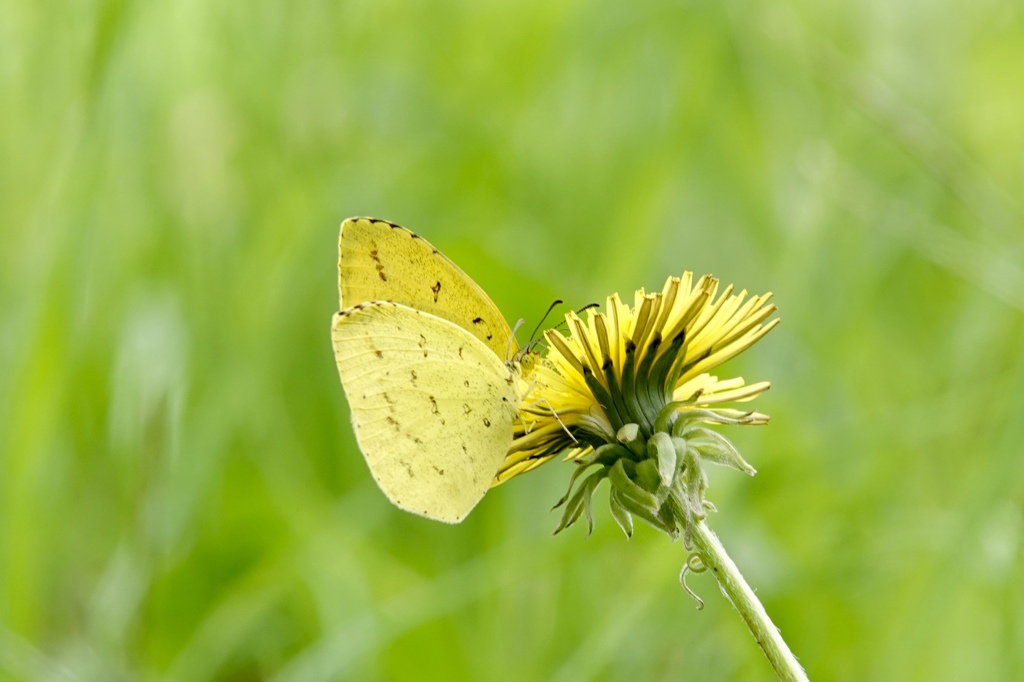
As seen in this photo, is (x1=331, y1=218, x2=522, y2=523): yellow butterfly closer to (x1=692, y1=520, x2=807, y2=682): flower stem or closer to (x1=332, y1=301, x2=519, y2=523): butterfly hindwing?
(x1=332, y1=301, x2=519, y2=523): butterfly hindwing

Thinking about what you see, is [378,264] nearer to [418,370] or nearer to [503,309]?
[418,370]

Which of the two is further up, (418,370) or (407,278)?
(407,278)

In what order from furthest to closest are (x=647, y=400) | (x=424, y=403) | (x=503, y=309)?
1. (x=503, y=309)
2. (x=424, y=403)
3. (x=647, y=400)

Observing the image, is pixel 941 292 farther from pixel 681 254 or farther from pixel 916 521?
pixel 916 521

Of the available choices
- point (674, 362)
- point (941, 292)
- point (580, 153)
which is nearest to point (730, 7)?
point (580, 153)

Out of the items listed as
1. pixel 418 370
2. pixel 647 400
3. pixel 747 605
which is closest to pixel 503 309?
pixel 418 370

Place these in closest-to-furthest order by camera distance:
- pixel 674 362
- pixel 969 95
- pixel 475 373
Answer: pixel 674 362, pixel 475 373, pixel 969 95

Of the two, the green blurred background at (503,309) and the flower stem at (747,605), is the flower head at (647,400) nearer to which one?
the flower stem at (747,605)
